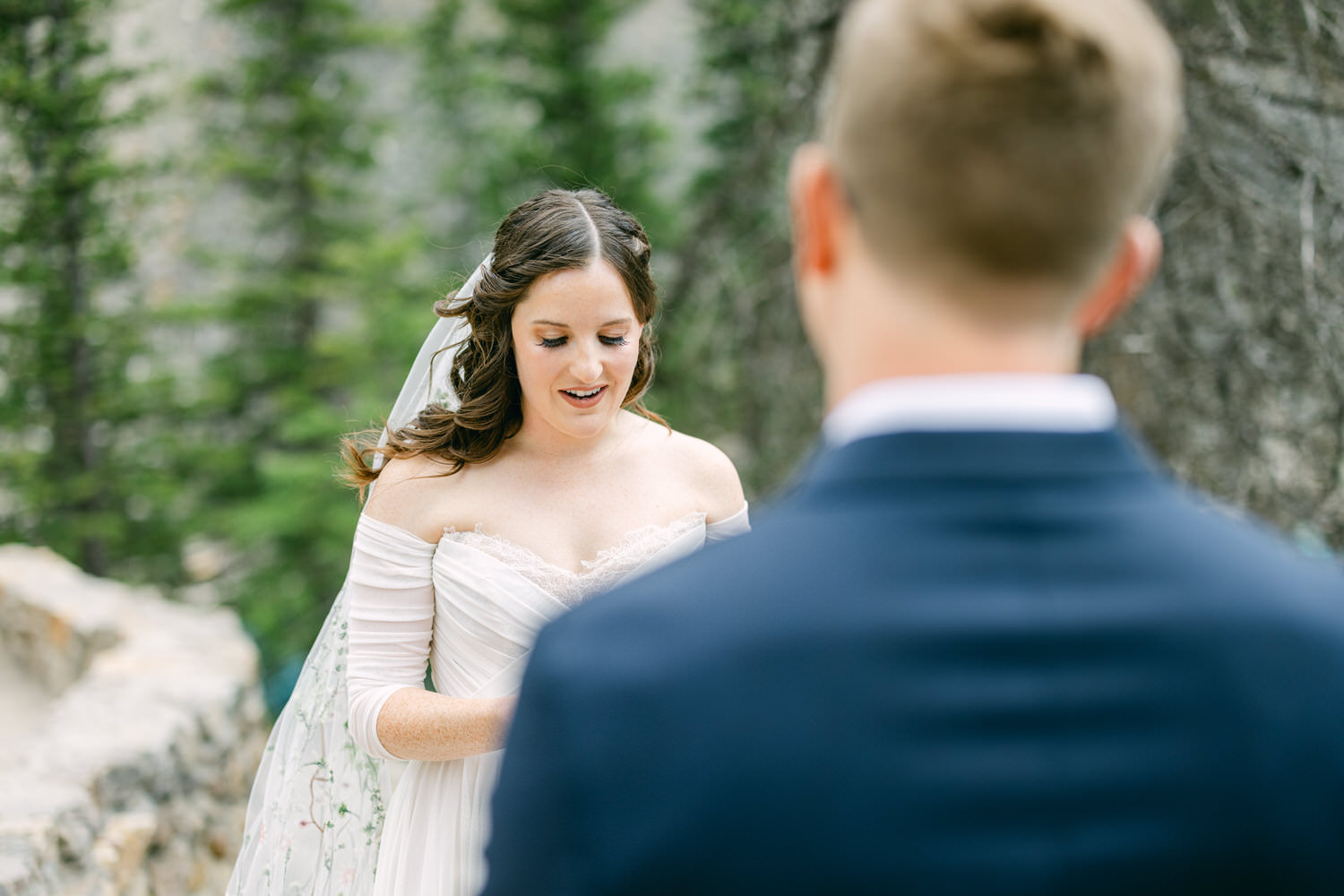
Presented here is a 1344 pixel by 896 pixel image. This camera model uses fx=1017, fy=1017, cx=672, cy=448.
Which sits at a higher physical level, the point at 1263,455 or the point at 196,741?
the point at 1263,455

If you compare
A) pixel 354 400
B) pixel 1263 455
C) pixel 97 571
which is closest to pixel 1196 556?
pixel 1263 455

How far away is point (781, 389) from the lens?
532cm

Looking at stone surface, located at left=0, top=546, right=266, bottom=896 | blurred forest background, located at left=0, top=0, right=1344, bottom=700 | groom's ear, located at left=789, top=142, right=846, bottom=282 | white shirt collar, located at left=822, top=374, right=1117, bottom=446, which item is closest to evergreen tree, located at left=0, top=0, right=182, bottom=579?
blurred forest background, located at left=0, top=0, right=1344, bottom=700

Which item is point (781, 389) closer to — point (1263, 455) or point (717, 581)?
point (1263, 455)

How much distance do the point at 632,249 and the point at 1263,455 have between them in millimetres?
3320

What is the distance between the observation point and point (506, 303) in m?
1.87

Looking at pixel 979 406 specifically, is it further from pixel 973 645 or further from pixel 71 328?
pixel 71 328

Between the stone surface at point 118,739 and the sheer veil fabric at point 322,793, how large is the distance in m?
0.99

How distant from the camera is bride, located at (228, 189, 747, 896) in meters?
1.83

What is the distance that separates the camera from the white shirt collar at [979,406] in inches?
26.4

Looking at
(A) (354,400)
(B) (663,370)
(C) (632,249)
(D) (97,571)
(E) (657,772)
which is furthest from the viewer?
(D) (97,571)

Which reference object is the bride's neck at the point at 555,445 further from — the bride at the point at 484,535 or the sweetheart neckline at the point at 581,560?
the sweetheart neckline at the point at 581,560

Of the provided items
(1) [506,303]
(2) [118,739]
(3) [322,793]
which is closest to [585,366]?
(1) [506,303]

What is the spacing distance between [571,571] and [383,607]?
35 centimetres
